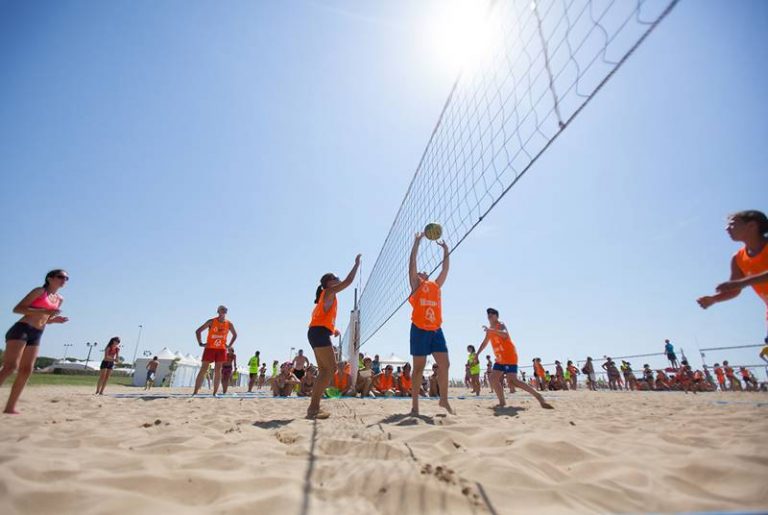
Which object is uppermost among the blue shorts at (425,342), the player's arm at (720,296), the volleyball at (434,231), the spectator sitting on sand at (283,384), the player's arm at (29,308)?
the volleyball at (434,231)

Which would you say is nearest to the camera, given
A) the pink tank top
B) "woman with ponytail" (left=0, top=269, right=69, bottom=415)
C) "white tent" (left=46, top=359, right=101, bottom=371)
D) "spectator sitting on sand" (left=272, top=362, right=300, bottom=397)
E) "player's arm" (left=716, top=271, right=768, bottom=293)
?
"player's arm" (left=716, top=271, right=768, bottom=293)

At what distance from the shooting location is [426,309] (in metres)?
3.81

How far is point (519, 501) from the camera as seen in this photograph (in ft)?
3.95

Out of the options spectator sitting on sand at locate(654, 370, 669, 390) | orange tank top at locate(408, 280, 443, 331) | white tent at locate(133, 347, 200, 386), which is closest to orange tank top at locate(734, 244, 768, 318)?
orange tank top at locate(408, 280, 443, 331)

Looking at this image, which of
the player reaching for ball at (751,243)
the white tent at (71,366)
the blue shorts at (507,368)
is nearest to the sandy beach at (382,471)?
the player reaching for ball at (751,243)

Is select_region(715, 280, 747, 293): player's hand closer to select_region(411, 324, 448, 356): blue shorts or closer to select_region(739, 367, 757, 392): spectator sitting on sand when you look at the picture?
select_region(411, 324, 448, 356): blue shorts

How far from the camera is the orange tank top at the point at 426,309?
378 cm

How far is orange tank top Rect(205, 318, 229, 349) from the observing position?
604cm

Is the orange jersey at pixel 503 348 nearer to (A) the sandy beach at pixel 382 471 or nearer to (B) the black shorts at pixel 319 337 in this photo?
(B) the black shorts at pixel 319 337

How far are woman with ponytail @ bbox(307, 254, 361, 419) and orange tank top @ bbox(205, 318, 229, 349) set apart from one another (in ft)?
11.1

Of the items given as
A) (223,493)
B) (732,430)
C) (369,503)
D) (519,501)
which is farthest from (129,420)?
(732,430)

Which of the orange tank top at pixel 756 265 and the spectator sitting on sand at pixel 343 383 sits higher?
the orange tank top at pixel 756 265

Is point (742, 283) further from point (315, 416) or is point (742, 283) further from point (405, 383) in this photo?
point (405, 383)

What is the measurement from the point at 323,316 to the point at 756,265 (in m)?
3.37
